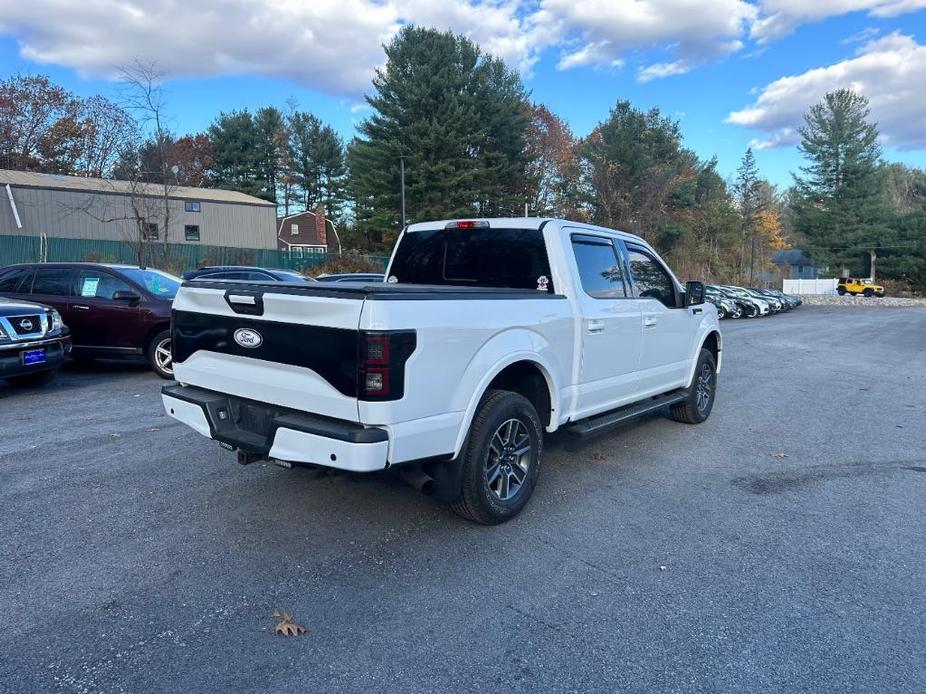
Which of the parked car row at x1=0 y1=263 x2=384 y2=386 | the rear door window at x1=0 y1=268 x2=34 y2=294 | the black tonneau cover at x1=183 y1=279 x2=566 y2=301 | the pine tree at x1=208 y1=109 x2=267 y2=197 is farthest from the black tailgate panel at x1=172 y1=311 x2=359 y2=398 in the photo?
the pine tree at x1=208 y1=109 x2=267 y2=197

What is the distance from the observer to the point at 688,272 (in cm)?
4966

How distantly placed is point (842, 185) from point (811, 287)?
8.70 m

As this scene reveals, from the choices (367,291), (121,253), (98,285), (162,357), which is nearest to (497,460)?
(367,291)

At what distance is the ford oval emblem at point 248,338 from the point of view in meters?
3.79

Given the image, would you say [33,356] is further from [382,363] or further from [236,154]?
[236,154]

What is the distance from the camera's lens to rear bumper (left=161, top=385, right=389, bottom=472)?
128 inches

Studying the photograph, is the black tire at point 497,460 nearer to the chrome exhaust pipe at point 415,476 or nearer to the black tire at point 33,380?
the chrome exhaust pipe at point 415,476

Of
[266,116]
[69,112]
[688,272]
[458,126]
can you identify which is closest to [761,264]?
[688,272]

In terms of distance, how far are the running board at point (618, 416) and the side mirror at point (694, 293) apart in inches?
37.7

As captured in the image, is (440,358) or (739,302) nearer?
(440,358)

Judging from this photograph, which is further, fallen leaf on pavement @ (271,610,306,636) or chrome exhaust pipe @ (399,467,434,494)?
chrome exhaust pipe @ (399,467,434,494)

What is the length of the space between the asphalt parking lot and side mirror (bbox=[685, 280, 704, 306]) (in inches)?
56.7

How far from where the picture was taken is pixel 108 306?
29.9 ft

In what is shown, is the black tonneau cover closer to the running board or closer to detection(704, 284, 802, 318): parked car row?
the running board
